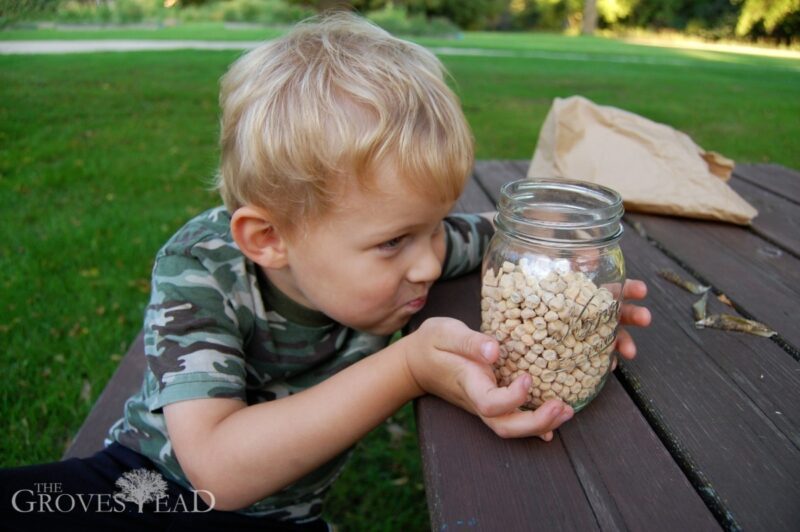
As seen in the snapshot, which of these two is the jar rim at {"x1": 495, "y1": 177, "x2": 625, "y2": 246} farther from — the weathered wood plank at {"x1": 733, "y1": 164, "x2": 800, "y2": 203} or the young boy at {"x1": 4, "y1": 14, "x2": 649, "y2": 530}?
the weathered wood plank at {"x1": 733, "y1": 164, "x2": 800, "y2": 203}

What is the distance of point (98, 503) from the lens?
1.29 metres

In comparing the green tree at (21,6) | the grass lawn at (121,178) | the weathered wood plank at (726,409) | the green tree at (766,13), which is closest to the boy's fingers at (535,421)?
the weathered wood plank at (726,409)

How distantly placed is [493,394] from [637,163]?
1328 millimetres

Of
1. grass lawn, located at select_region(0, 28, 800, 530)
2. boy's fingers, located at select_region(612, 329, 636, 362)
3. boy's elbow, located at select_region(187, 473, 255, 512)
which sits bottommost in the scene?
grass lawn, located at select_region(0, 28, 800, 530)

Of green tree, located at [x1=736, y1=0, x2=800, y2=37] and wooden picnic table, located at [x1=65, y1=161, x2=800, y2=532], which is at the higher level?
green tree, located at [x1=736, y1=0, x2=800, y2=37]

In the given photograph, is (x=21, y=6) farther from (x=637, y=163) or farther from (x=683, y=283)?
(x=683, y=283)

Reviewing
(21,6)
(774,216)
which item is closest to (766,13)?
(21,6)

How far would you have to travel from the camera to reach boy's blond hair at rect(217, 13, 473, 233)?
112cm

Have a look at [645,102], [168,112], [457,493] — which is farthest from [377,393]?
[645,102]

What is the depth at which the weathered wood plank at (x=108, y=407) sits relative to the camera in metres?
1.66

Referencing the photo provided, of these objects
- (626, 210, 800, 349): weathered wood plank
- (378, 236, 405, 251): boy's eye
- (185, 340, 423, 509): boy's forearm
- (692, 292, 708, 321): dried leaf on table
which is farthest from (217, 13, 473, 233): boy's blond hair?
(626, 210, 800, 349): weathered wood plank

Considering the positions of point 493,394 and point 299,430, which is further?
point 299,430

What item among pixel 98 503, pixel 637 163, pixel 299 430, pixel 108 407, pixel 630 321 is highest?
pixel 637 163

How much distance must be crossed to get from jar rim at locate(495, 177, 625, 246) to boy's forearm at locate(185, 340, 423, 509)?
0.28m
